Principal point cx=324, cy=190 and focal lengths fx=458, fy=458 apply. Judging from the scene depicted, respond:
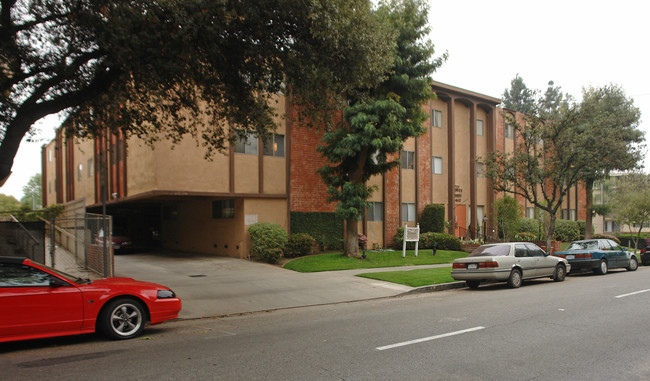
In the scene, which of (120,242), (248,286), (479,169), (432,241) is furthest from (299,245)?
(479,169)

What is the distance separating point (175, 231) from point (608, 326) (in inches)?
924

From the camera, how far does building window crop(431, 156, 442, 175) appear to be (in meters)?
28.1

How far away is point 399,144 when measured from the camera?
18.7 metres

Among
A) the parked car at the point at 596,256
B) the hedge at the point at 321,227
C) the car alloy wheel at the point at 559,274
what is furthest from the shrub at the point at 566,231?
the car alloy wheel at the point at 559,274

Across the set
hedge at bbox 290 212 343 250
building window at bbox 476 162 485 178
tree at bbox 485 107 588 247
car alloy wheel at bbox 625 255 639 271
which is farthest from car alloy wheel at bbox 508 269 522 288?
building window at bbox 476 162 485 178

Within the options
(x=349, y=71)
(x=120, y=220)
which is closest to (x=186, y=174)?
(x=349, y=71)

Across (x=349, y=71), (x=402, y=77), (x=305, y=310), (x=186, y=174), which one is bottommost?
(x=305, y=310)

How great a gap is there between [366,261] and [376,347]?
41.8 feet

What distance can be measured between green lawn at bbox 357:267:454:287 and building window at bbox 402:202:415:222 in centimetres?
991

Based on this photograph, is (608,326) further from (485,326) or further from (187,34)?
(187,34)

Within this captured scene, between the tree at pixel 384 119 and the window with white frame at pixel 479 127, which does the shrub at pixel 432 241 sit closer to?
the tree at pixel 384 119

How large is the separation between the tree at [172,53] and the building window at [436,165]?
663 inches

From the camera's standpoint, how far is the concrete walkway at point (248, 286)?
35.2 feet

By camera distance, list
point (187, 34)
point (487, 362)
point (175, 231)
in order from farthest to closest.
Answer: point (175, 231), point (187, 34), point (487, 362)
